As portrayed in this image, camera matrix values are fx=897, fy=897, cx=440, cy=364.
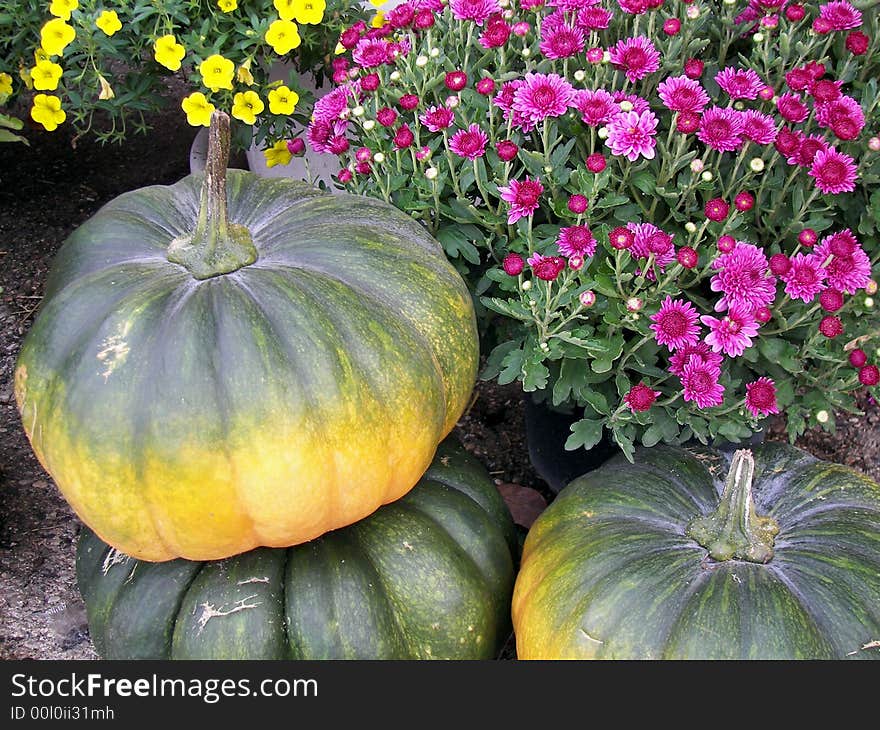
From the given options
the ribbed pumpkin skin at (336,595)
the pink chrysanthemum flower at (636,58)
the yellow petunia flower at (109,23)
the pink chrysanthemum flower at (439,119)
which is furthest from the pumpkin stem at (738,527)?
the yellow petunia flower at (109,23)

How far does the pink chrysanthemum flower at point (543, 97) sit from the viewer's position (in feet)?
6.55

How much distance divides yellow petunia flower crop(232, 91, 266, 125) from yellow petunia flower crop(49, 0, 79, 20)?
552 millimetres

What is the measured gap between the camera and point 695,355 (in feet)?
6.38

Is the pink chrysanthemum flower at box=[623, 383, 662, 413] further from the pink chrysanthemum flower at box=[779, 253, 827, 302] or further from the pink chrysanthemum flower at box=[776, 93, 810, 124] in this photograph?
the pink chrysanthemum flower at box=[776, 93, 810, 124]

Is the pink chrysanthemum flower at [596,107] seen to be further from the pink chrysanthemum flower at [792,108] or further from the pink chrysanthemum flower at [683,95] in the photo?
the pink chrysanthemum flower at [792,108]

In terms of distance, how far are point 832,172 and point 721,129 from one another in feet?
0.83

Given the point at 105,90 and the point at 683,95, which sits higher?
the point at 683,95

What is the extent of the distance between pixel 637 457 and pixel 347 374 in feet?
2.74

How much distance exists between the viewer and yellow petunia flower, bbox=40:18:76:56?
9.30ft

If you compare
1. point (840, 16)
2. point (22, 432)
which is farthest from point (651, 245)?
point (22, 432)

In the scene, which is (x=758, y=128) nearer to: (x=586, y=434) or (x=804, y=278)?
(x=804, y=278)

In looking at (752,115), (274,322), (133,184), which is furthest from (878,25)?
(133,184)

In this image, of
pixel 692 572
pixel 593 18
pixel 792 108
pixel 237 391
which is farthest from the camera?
pixel 593 18

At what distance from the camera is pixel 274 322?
171 cm
